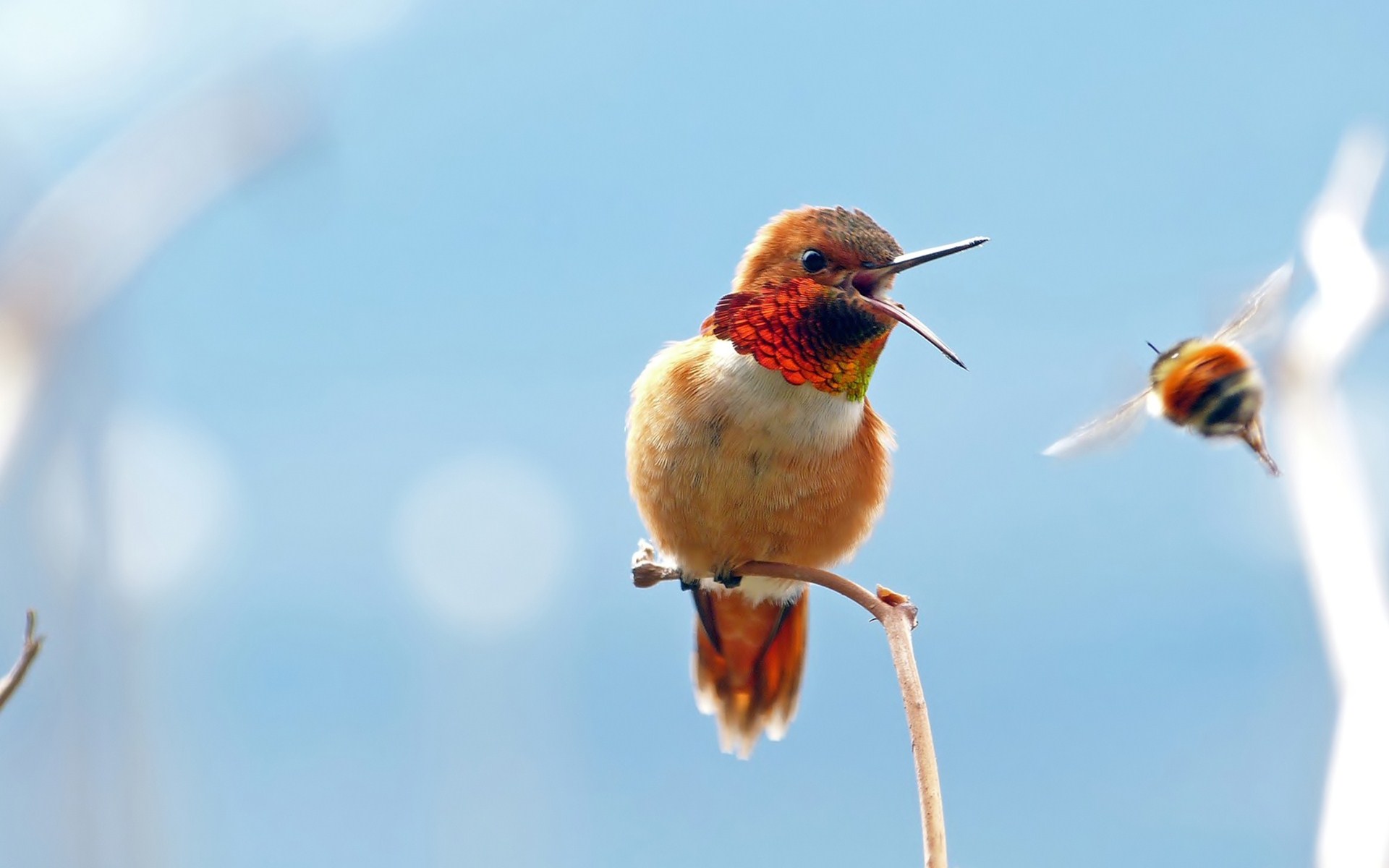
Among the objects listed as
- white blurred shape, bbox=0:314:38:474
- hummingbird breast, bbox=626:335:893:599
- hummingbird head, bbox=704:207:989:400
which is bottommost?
white blurred shape, bbox=0:314:38:474

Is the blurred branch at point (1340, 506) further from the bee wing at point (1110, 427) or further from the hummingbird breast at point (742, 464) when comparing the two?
the hummingbird breast at point (742, 464)

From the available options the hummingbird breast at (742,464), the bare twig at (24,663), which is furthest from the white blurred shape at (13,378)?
the hummingbird breast at (742,464)

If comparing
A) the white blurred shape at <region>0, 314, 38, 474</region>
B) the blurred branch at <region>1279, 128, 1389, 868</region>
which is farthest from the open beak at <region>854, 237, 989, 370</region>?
the white blurred shape at <region>0, 314, 38, 474</region>

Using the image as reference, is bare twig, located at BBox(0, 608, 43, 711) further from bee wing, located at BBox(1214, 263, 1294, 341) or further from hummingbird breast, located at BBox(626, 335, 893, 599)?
bee wing, located at BBox(1214, 263, 1294, 341)

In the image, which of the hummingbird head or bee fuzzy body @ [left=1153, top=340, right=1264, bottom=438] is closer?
bee fuzzy body @ [left=1153, top=340, right=1264, bottom=438]

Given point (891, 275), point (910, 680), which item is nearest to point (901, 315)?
point (891, 275)

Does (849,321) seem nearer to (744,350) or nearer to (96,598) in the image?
(744,350)

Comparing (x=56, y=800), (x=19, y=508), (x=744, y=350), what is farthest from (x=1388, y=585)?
(x=56, y=800)
